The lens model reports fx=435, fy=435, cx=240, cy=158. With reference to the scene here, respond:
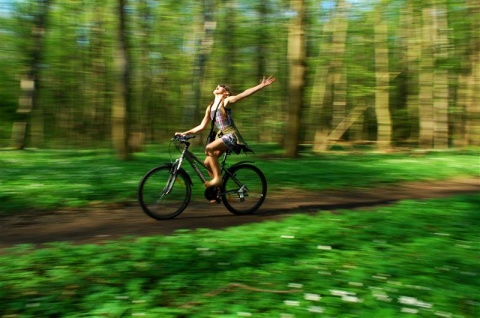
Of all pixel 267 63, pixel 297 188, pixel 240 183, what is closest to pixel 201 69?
pixel 267 63

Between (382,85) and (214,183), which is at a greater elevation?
(382,85)

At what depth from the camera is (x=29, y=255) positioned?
15.5 feet

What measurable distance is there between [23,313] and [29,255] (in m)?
1.42

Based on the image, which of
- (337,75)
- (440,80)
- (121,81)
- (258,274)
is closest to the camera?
(258,274)

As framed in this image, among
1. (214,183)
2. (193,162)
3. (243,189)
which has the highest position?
(193,162)

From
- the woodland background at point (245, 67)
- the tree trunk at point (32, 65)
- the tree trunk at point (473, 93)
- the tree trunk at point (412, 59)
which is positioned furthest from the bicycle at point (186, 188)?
the tree trunk at point (473, 93)

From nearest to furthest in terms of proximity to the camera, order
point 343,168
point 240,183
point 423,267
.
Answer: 1. point 423,267
2. point 240,183
3. point 343,168

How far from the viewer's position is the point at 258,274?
13.8ft

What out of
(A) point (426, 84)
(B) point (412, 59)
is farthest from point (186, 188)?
(B) point (412, 59)

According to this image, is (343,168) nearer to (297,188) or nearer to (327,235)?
(297,188)

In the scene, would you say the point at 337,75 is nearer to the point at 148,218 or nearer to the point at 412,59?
the point at 412,59

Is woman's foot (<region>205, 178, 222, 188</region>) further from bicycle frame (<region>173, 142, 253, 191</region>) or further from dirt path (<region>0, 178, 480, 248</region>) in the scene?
dirt path (<region>0, 178, 480, 248</region>)

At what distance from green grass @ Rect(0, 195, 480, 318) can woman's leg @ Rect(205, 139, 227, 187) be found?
3.61 ft

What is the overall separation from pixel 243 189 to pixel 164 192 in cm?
132
